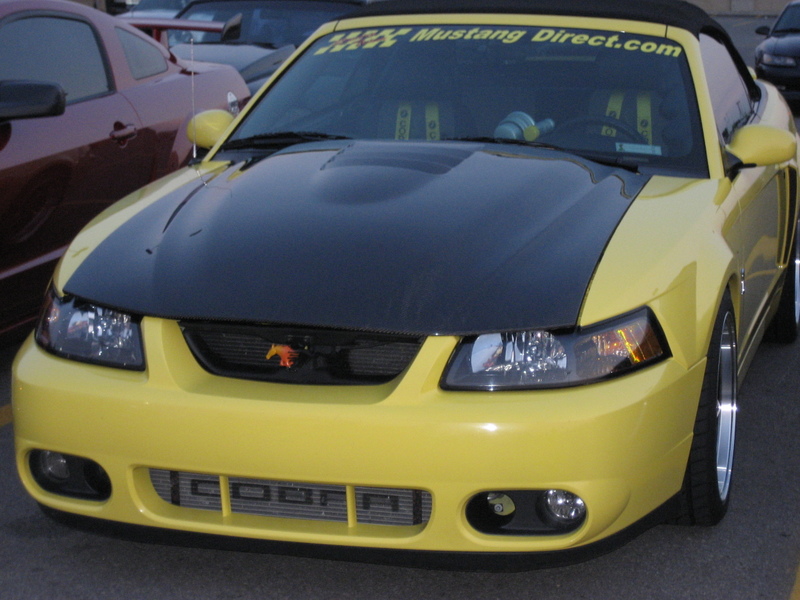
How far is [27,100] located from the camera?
4676 mm

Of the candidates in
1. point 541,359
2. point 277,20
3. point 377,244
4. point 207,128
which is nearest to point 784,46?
point 277,20

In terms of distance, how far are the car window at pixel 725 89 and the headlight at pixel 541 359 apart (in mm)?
1444

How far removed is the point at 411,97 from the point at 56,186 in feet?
5.46

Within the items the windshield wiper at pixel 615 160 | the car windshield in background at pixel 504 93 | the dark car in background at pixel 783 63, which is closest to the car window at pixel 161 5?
the dark car in background at pixel 783 63

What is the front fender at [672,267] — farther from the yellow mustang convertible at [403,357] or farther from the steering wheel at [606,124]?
the steering wheel at [606,124]

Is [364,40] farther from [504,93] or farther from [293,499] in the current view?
[293,499]

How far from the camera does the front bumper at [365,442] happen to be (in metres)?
2.72

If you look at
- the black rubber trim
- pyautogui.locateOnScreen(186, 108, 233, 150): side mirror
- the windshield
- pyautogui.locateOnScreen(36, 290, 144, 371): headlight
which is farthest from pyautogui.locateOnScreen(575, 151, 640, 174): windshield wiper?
the windshield

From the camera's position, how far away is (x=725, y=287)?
335 centimetres

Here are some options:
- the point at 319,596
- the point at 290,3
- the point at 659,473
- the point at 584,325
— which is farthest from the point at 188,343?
the point at 290,3

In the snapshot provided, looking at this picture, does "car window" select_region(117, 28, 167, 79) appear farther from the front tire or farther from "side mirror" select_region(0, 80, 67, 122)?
the front tire

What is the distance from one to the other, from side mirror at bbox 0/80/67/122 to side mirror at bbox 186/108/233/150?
1.93 ft

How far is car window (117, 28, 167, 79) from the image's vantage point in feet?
20.0

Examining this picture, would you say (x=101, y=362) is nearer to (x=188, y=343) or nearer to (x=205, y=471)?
(x=188, y=343)
